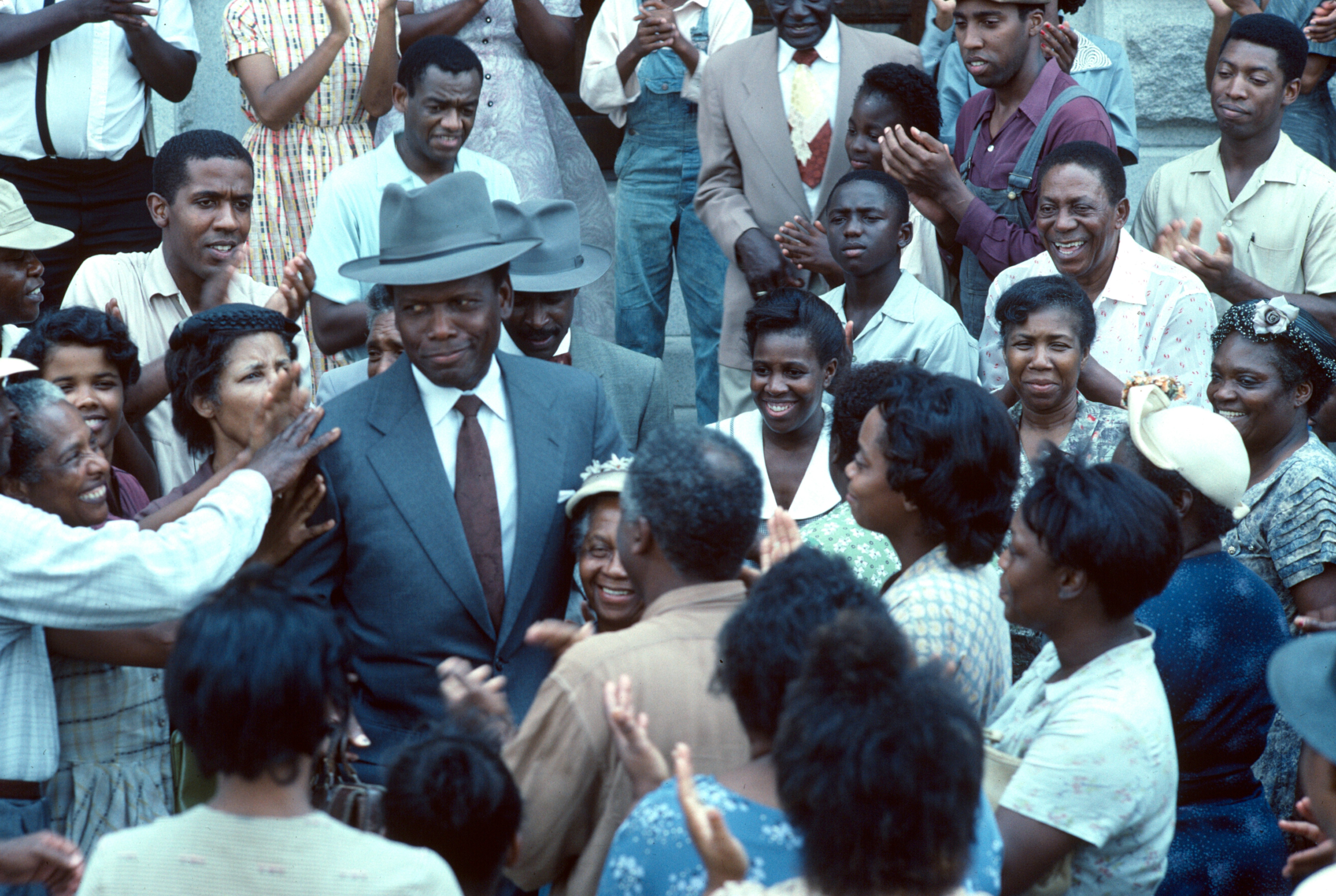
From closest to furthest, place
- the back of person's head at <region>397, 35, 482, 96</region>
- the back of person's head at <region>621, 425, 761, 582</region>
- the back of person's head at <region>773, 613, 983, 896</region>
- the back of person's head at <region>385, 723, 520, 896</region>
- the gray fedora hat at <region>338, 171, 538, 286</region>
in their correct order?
the back of person's head at <region>773, 613, 983, 896</region>
the back of person's head at <region>385, 723, 520, 896</region>
the back of person's head at <region>621, 425, 761, 582</region>
the gray fedora hat at <region>338, 171, 538, 286</region>
the back of person's head at <region>397, 35, 482, 96</region>

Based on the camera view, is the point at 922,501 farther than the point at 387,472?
No

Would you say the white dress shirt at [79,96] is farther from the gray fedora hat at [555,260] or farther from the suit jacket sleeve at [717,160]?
the suit jacket sleeve at [717,160]

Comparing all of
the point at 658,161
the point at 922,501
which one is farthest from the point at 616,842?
the point at 658,161

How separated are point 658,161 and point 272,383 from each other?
11.0ft

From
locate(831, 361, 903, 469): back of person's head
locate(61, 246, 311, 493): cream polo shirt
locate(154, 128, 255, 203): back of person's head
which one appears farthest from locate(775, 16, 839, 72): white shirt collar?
locate(61, 246, 311, 493): cream polo shirt

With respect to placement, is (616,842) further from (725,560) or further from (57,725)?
(57,725)


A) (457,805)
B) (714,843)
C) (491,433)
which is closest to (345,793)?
(457,805)

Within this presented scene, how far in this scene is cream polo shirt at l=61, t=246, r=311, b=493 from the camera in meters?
4.96

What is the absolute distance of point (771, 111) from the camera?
619 centimetres

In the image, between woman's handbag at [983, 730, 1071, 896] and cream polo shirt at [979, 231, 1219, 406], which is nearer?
woman's handbag at [983, 730, 1071, 896]

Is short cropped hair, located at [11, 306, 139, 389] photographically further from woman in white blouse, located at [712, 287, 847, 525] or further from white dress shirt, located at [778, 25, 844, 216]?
white dress shirt, located at [778, 25, 844, 216]

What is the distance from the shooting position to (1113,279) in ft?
17.0

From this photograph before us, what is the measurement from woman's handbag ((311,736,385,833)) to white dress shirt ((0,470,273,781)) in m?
0.51

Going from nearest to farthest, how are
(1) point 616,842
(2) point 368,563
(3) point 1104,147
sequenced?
(1) point 616,842 < (2) point 368,563 < (3) point 1104,147
